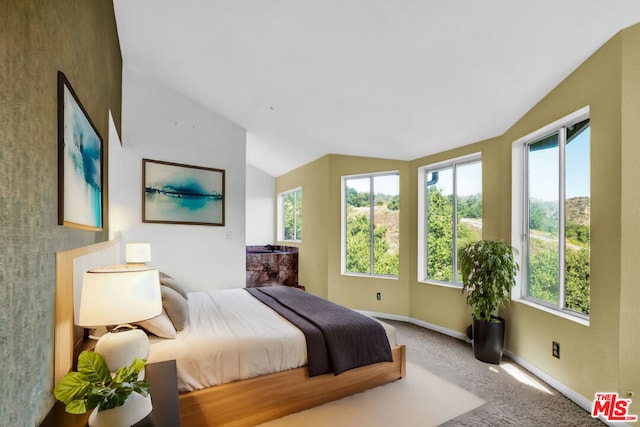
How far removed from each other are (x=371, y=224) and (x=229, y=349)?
10.2ft

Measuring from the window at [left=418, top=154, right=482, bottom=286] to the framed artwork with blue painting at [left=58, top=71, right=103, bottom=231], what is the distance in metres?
3.63

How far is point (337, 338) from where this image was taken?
7.47 ft

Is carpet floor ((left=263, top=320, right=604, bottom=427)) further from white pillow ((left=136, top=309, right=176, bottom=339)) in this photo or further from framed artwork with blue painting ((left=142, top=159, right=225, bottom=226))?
framed artwork with blue painting ((left=142, top=159, right=225, bottom=226))

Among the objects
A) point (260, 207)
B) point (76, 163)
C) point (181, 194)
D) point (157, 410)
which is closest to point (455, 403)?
point (157, 410)

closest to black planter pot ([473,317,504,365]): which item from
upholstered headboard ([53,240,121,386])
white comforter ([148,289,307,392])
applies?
white comforter ([148,289,307,392])

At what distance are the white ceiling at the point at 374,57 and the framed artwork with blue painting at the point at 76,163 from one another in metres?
1.41

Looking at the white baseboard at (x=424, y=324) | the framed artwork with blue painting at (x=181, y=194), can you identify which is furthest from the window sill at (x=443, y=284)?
the framed artwork with blue painting at (x=181, y=194)

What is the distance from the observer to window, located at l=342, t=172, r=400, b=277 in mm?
4504

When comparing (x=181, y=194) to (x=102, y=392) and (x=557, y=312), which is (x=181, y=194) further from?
(x=557, y=312)

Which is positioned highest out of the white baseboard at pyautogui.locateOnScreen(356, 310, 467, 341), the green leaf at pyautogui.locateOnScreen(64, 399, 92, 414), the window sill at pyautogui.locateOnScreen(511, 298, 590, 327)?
the green leaf at pyautogui.locateOnScreen(64, 399, 92, 414)

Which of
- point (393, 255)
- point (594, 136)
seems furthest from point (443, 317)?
point (594, 136)

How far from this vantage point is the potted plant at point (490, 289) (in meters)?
2.91

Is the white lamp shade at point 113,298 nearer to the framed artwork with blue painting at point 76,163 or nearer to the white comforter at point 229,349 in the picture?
the framed artwork with blue painting at point 76,163

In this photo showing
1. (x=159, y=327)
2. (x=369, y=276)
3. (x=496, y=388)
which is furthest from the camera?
(x=369, y=276)
